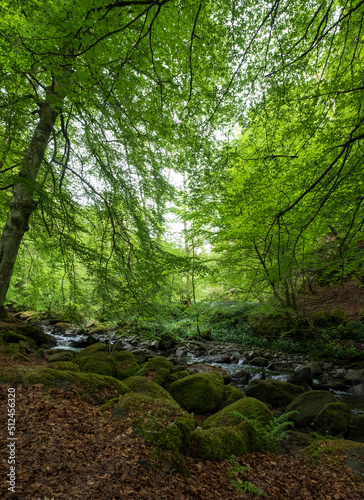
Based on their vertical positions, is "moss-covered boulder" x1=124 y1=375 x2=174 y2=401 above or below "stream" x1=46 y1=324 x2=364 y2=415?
above

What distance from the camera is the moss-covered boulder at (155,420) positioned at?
241cm

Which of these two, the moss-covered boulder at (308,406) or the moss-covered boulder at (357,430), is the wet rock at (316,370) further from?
the moss-covered boulder at (357,430)

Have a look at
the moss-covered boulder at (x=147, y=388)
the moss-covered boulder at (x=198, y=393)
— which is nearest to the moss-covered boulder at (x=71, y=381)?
the moss-covered boulder at (x=147, y=388)

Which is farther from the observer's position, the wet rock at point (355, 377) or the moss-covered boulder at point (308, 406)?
the wet rock at point (355, 377)

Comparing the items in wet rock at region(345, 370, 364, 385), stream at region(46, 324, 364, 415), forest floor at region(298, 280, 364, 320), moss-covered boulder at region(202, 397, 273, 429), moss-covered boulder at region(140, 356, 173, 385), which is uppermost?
forest floor at region(298, 280, 364, 320)

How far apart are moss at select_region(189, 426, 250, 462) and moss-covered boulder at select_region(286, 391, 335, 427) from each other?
178cm

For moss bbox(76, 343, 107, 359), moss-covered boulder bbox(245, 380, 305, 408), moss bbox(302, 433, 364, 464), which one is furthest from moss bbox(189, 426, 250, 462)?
moss bbox(76, 343, 107, 359)

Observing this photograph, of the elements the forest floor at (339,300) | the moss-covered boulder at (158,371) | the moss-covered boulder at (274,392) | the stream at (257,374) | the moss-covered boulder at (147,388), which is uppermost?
the forest floor at (339,300)

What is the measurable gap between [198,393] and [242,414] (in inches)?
44.4

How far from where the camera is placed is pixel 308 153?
6.20 m

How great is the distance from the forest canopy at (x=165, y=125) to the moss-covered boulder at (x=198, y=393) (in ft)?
5.40

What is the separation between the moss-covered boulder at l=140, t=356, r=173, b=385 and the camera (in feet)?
17.3

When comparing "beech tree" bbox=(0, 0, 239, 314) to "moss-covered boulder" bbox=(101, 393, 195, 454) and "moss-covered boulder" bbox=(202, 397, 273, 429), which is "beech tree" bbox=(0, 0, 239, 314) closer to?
"moss-covered boulder" bbox=(101, 393, 195, 454)

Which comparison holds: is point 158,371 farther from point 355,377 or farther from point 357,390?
point 355,377
